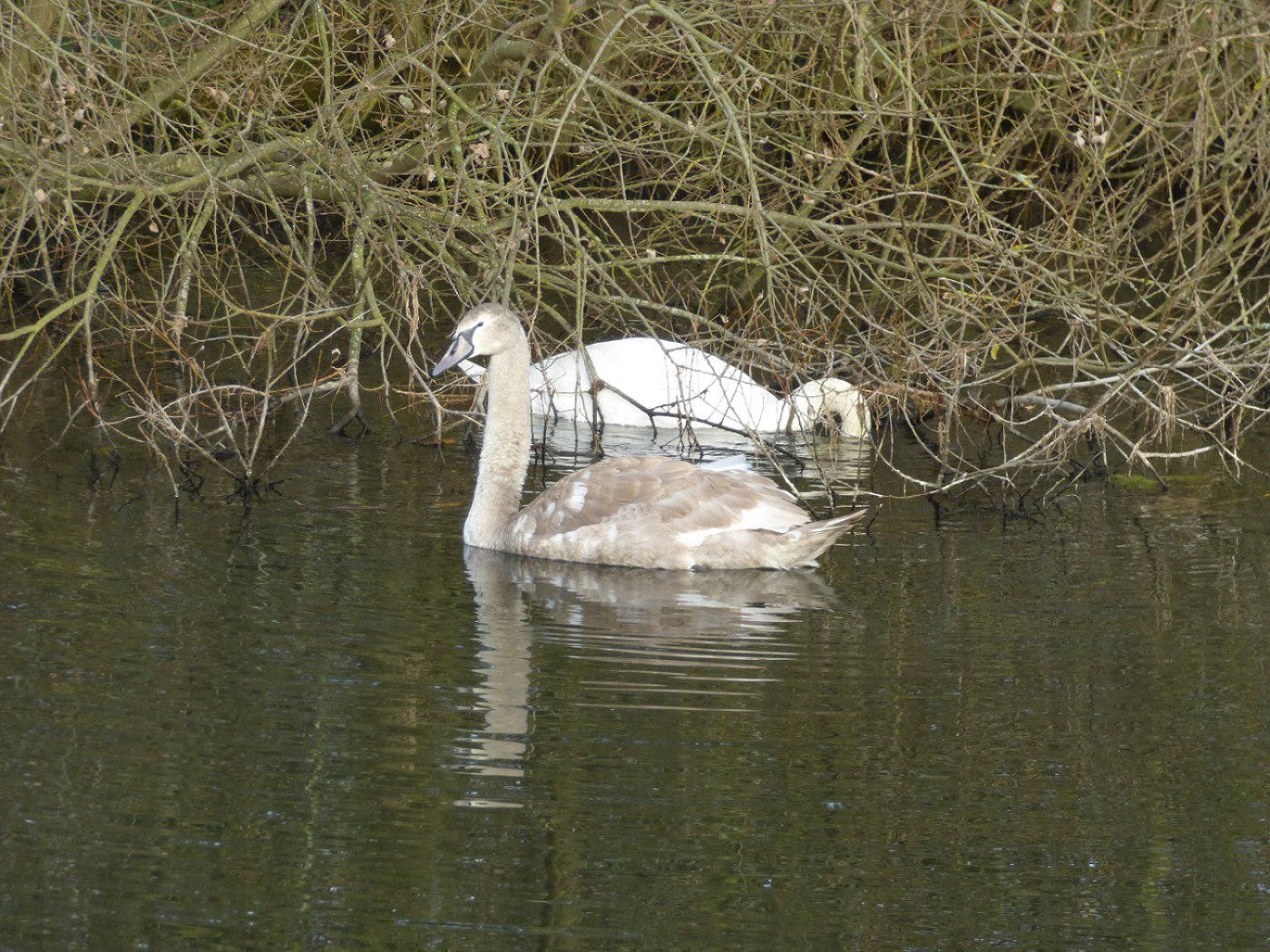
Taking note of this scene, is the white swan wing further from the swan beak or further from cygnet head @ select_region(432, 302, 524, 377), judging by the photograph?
the swan beak

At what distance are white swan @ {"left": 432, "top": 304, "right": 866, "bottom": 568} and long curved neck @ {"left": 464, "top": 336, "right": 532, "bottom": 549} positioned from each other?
32mm

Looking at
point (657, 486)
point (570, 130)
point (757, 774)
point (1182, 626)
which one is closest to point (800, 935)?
point (757, 774)

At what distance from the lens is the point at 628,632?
7.61 metres

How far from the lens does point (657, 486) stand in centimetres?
887

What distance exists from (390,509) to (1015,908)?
16.6 ft

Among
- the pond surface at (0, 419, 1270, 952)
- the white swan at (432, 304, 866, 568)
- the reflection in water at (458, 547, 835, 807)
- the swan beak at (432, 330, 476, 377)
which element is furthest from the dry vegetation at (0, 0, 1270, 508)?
the reflection in water at (458, 547, 835, 807)

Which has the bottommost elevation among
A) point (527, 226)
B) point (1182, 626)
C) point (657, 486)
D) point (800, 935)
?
point (800, 935)

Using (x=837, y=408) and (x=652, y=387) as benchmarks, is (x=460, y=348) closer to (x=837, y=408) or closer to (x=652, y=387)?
(x=652, y=387)

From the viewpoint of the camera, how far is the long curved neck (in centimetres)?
924

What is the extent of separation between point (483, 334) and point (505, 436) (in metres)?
0.51

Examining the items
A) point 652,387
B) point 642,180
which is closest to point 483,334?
point 642,180

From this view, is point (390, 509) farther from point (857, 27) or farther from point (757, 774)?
point (757, 774)

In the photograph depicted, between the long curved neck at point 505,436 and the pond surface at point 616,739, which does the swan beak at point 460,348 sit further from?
the pond surface at point 616,739

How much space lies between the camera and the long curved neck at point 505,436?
30.3 ft
